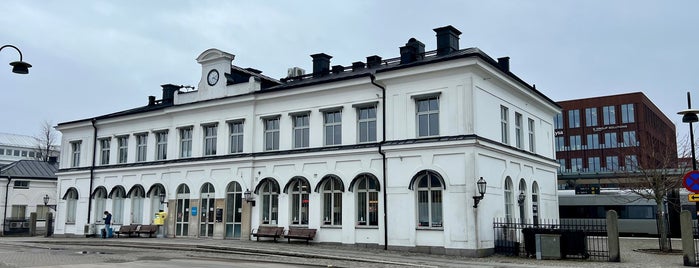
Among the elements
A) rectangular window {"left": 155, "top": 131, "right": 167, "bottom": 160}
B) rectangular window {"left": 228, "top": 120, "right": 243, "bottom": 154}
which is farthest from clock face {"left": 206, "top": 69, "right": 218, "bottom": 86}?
rectangular window {"left": 155, "top": 131, "right": 167, "bottom": 160}

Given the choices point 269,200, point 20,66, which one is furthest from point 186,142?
point 20,66

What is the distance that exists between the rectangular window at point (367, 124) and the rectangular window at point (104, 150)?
18.4m

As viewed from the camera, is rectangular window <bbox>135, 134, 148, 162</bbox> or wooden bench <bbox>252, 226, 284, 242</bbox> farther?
rectangular window <bbox>135, 134, 148, 162</bbox>

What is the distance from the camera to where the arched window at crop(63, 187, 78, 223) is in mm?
37906

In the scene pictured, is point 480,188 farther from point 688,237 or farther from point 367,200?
point 688,237

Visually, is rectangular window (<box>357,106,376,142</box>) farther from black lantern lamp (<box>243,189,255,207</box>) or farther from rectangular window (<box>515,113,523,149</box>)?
rectangular window (<box>515,113,523,149</box>)

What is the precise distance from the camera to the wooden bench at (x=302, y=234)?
86.7ft

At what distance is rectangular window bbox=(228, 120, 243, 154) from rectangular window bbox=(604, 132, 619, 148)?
197ft

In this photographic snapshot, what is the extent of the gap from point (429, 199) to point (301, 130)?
24.9 ft

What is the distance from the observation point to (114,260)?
19422 mm

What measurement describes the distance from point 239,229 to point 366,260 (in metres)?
11.4

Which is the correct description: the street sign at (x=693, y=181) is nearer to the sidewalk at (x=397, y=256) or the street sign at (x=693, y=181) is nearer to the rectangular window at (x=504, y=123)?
the sidewalk at (x=397, y=256)

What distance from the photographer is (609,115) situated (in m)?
77.3

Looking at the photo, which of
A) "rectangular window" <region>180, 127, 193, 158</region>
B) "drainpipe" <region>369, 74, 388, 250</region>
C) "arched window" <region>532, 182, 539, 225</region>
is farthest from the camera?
"rectangular window" <region>180, 127, 193, 158</region>
